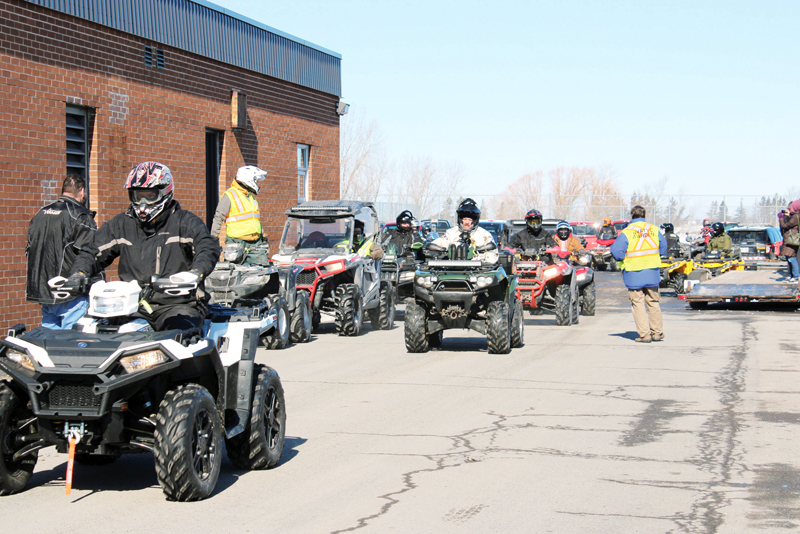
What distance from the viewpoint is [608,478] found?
21.6 ft

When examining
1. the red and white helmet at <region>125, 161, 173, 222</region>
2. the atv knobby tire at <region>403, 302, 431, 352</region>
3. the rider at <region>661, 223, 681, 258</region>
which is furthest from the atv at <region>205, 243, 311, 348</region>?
the rider at <region>661, 223, 681, 258</region>

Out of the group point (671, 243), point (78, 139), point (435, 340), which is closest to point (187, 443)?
point (435, 340)

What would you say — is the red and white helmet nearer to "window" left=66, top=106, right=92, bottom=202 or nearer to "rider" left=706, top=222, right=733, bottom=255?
"window" left=66, top=106, right=92, bottom=202

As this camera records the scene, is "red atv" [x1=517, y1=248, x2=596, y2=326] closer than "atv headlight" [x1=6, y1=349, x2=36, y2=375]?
No

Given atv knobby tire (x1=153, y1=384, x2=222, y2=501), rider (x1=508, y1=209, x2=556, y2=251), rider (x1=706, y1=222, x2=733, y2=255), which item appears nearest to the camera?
atv knobby tire (x1=153, y1=384, x2=222, y2=501)

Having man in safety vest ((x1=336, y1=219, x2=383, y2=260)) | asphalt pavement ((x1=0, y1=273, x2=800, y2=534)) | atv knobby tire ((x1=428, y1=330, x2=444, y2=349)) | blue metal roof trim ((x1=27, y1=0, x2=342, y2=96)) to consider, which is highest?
blue metal roof trim ((x1=27, y1=0, x2=342, y2=96))

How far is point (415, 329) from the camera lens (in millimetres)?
13461

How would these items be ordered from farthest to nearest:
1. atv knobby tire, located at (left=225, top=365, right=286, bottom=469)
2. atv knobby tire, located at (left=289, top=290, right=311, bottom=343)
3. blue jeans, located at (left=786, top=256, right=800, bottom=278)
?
1. blue jeans, located at (left=786, top=256, right=800, bottom=278)
2. atv knobby tire, located at (left=289, top=290, right=311, bottom=343)
3. atv knobby tire, located at (left=225, top=365, right=286, bottom=469)

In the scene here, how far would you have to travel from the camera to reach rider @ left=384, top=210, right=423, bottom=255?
1992 centimetres

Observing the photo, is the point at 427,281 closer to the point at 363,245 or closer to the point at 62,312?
the point at 363,245

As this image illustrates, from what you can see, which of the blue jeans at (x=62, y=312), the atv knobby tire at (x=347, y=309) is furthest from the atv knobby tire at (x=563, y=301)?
the blue jeans at (x=62, y=312)

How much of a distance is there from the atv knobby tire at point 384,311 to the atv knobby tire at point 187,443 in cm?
1126

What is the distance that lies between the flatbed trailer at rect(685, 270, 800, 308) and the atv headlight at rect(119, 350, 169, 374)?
17.9 meters

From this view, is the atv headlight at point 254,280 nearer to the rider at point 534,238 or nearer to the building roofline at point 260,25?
the rider at point 534,238
